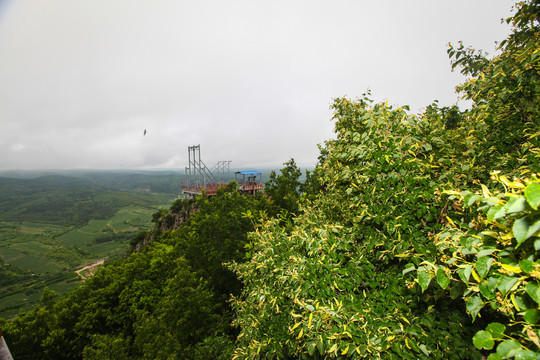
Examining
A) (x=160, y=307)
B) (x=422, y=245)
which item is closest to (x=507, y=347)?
(x=422, y=245)

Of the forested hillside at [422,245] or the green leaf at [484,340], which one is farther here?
the forested hillside at [422,245]

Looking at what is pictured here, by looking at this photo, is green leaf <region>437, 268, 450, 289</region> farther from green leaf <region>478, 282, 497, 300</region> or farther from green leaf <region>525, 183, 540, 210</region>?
green leaf <region>525, 183, 540, 210</region>

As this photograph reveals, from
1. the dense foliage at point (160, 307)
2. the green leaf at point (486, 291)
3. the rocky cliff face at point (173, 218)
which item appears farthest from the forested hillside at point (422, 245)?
the rocky cliff face at point (173, 218)

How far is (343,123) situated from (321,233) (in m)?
4.13

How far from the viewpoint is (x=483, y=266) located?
1860 millimetres

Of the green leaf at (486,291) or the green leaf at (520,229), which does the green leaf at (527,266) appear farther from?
the green leaf at (486,291)

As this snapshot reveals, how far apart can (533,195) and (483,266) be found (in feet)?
2.77

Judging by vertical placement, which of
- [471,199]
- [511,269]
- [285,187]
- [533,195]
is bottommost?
[285,187]

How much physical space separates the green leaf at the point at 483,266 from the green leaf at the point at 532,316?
319 mm

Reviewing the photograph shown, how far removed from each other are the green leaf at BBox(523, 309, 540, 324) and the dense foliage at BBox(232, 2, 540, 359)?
1245 mm

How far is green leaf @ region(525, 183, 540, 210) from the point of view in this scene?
1.34 m

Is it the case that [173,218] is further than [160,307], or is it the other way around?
[173,218]

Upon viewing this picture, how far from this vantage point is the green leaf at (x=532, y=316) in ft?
4.90

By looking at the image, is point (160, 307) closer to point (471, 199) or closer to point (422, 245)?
point (422, 245)
